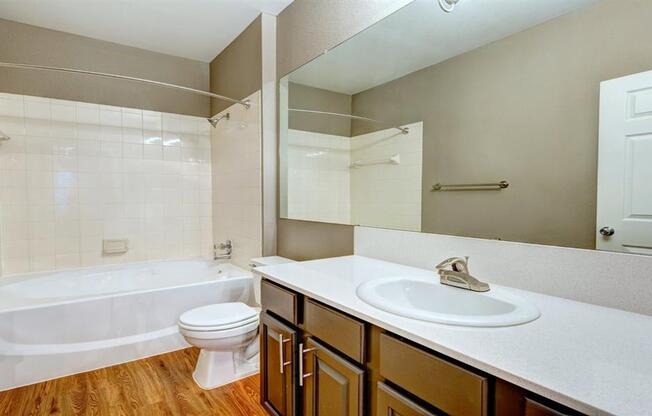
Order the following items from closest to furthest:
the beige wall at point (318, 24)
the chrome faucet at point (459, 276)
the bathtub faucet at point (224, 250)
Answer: the chrome faucet at point (459, 276) → the beige wall at point (318, 24) → the bathtub faucet at point (224, 250)

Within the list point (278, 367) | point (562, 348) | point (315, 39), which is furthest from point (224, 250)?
point (562, 348)

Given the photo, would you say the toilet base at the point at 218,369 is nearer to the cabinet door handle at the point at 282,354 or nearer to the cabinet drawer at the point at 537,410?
the cabinet door handle at the point at 282,354

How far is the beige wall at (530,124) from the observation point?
1045 millimetres

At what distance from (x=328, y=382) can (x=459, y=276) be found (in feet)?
2.00

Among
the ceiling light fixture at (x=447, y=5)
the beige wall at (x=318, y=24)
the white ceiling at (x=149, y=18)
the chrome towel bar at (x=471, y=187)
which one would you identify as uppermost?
the white ceiling at (x=149, y=18)

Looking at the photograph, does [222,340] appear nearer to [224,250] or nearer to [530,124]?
[224,250]

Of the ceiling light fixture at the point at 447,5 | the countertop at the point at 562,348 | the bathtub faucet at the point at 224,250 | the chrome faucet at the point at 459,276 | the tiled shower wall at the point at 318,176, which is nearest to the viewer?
the countertop at the point at 562,348

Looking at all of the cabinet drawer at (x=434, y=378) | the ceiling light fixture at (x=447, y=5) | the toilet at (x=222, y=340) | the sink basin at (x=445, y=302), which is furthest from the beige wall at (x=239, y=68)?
the cabinet drawer at (x=434, y=378)

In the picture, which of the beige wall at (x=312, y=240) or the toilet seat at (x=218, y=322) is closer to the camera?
the toilet seat at (x=218, y=322)

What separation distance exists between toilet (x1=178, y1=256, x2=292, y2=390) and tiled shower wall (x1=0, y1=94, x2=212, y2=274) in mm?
1518

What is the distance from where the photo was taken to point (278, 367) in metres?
1.52

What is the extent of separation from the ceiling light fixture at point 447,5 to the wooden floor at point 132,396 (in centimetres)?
218

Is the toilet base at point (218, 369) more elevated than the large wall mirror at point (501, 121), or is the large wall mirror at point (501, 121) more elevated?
the large wall mirror at point (501, 121)

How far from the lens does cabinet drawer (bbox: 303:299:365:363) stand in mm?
Result: 1058
